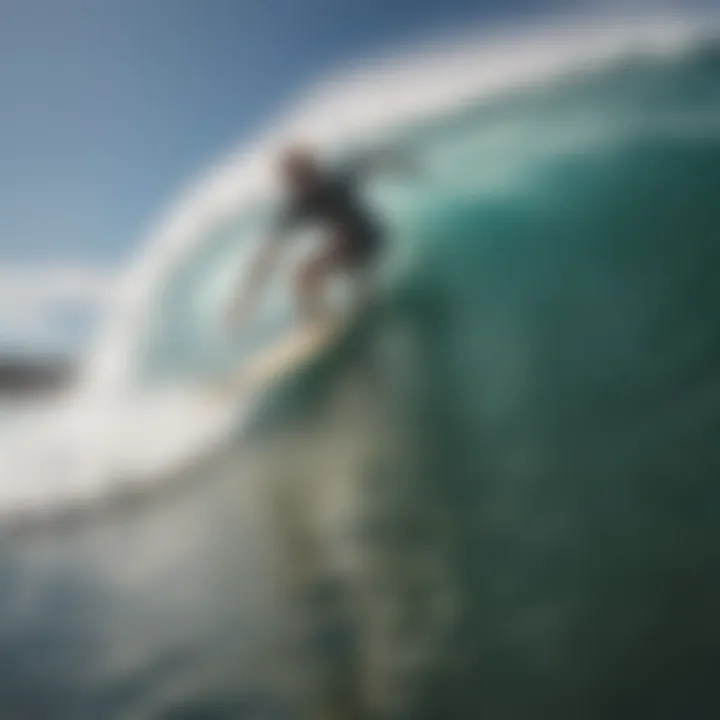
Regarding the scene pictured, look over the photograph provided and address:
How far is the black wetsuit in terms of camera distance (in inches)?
66.0

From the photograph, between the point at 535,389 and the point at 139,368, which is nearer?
the point at 535,389

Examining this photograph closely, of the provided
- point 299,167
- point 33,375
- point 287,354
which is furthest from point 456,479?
point 33,375

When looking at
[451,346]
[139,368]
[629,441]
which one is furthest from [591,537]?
[139,368]

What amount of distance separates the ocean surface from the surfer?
0.04 m

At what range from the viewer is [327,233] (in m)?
1.68

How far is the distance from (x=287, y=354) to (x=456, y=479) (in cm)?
40

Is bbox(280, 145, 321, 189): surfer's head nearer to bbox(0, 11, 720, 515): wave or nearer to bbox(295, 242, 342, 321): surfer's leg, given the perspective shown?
bbox(0, 11, 720, 515): wave

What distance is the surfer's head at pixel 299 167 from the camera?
1.71 metres

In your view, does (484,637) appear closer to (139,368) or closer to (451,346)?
(451,346)

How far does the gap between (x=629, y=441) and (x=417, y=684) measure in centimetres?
52

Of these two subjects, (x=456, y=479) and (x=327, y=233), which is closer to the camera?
(x=456, y=479)

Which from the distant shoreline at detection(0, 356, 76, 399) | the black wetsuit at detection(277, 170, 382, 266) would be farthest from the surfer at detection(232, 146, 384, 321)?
the distant shoreline at detection(0, 356, 76, 399)

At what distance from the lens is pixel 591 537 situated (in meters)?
1.41

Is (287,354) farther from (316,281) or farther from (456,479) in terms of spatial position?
(456,479)
